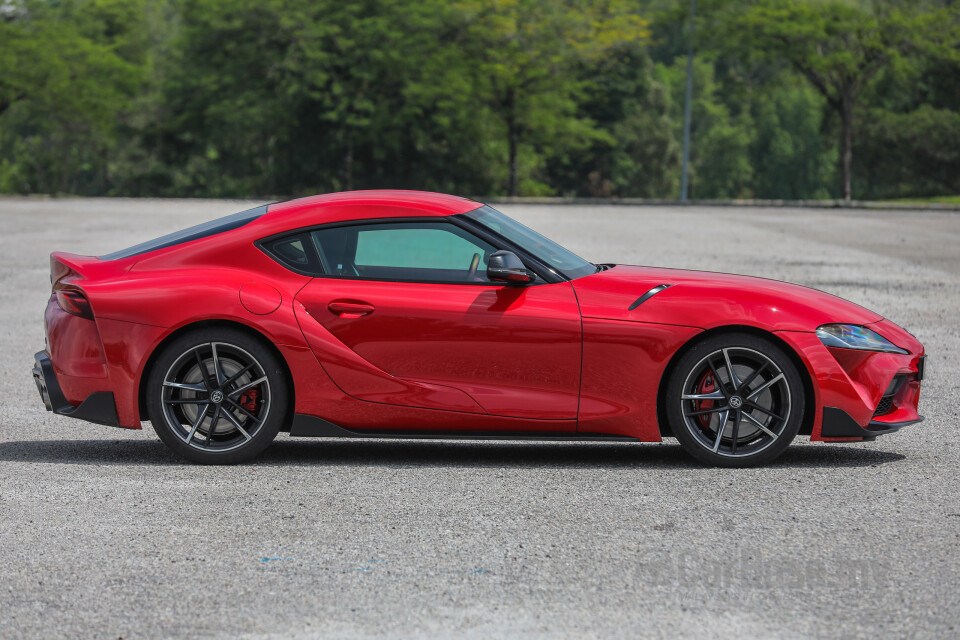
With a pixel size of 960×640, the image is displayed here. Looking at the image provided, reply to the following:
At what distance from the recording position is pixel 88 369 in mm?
5652

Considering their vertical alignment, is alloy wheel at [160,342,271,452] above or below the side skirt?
above

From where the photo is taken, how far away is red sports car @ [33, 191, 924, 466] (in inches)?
218

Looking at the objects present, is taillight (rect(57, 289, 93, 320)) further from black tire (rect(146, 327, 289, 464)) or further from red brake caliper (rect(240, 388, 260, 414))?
red brake caliper (rect(240, 388, 260, 414))

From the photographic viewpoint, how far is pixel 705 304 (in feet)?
18.3

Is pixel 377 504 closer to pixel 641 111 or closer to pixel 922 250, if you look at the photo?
pixel 922 250

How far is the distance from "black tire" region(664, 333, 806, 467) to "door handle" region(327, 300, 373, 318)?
1.44 m

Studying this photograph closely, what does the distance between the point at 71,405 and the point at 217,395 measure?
75 centimetres

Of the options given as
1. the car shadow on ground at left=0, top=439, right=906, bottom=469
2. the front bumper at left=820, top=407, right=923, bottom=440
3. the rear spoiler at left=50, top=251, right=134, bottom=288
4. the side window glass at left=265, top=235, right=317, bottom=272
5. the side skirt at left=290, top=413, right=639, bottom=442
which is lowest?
the car shadow on ground at left=0, top=439, right=906, bottom=469

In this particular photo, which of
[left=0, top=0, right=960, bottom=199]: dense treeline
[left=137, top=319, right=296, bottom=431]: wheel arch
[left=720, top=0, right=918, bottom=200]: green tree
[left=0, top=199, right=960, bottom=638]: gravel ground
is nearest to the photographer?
[left=0, top=199, right=960, bottom=638]: gravel ground

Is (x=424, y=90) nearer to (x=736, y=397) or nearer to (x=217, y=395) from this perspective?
(x=217, y=395)

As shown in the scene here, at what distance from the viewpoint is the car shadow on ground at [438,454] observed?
19.2 ft

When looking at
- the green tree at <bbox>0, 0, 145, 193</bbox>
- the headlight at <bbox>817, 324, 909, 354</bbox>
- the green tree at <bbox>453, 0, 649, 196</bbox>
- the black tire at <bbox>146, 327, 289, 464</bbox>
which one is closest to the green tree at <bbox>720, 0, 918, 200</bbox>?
the green tree at <bbox>453, 0, 649, 196</bbox>

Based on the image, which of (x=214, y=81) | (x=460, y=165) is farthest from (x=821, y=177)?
(x=214, y=81)

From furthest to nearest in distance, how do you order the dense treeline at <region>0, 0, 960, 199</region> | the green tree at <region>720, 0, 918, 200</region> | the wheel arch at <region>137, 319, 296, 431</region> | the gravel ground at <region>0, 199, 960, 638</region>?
1. the dense treeline at <region>0, 0, 960, 199</region>
2. the green tree at <region>720, 0, 918, 200</region>
3. the wheel arch at <region>137, 319, 296, 431</region>
4. the gravel ground at <region>0, 199, 960, 638</region>
